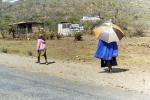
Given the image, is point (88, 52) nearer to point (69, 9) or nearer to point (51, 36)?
point (51, 36)

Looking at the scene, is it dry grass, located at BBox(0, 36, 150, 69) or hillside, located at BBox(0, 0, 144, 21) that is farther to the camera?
hillside, located at BBox(0, 0, 144, 21)

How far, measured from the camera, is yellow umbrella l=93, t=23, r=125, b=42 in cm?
1767

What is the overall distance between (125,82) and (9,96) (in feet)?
17.0

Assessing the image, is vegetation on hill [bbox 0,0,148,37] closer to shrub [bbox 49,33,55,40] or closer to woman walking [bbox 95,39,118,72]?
shrub [bbox 49,33,55,40]

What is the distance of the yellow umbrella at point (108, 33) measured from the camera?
17.7 metres

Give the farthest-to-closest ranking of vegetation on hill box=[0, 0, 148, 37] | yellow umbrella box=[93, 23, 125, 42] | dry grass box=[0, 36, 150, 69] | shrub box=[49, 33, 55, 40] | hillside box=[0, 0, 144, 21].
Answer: hillside box=[0, 0, 144, 21], vegetation on hill box=[0, 0, 148, 37], shrub box=[49, 33, 55, 40], dry grass box=[0, 36, 150, 69], yellow umbrella box=[93, 23, 125, 42]

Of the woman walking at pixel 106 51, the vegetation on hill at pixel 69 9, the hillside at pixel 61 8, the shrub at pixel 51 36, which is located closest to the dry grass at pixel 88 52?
the woman walking at pixel 106 51

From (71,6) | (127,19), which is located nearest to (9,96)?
(127,19)

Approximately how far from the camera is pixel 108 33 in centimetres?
1773

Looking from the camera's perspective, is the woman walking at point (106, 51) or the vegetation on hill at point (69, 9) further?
the vegetation on hill at point (69, 9)

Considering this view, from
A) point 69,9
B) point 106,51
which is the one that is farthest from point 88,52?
point 69,9

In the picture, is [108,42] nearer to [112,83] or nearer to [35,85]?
[112,83]

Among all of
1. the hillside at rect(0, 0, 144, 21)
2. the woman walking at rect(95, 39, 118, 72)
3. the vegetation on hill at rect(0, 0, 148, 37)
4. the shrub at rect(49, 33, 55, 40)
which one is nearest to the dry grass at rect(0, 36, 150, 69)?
the woman walking at rect(95, 39, 118, 72)

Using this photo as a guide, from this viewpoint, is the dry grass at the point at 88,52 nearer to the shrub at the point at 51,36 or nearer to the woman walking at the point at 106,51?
the woman walking at the point at 106,51
